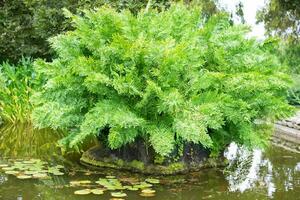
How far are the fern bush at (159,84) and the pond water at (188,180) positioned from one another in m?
0.34

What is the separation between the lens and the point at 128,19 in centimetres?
474

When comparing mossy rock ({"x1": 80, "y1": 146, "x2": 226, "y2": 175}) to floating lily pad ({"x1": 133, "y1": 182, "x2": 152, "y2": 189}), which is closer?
floating lily pad ({"x1": 133, "y1": 182, "x2": 152, "y2": 189})

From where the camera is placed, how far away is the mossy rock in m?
4.66

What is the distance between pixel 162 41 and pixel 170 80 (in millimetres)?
394

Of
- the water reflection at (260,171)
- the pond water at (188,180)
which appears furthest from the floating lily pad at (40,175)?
the water reflection at (260,171)

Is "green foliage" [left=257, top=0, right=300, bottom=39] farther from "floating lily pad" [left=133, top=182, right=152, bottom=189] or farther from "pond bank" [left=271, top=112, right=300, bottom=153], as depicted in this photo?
"floating lily pad" [left=133, top=182, right=152, bottom=189]

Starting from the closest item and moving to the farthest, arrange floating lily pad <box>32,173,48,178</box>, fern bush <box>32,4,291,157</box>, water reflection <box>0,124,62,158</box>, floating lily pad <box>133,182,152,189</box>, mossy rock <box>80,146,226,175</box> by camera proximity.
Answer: floating lily pad <box>133,182,152,189</box>, fern bush <box>32,4,291,157</box>, floating lily pad <box>32,173,48,178</box>, mossy rock <box>80,146,226,175</box>, water reflection <box>0,124,62,158</box>

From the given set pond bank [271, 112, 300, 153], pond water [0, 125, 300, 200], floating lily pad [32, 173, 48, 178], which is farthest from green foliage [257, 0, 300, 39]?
floating lily pad [32, 173, 48, 178]

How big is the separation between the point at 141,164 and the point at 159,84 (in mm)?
880

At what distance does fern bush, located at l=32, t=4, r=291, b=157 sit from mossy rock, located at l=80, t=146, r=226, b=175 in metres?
0.18

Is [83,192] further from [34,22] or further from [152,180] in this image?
[34,22]

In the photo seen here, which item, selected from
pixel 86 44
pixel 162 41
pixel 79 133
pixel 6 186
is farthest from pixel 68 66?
pixel 6 186

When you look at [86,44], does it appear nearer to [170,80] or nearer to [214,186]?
[170,80]

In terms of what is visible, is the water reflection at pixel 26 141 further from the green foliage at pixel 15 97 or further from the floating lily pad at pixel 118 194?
the floating lily pad at pixel 118 194
